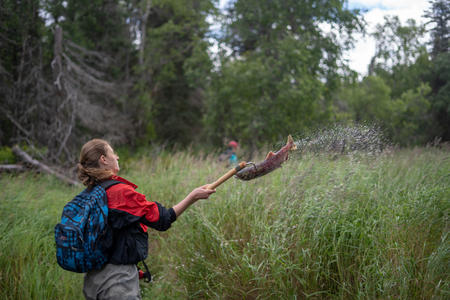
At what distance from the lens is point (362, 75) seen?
44.2 feet

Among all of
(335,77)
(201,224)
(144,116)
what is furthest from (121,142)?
(201,224)

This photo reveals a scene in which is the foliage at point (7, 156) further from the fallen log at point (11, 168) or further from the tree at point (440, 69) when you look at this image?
the tree at point (440, 69)

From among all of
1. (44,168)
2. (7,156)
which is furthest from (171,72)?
(44,168)

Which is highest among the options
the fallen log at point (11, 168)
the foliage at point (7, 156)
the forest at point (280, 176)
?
the forest at point (280, 176)

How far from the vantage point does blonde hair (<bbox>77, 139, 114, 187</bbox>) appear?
2.39 m

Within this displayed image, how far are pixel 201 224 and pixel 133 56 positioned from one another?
18.1 m

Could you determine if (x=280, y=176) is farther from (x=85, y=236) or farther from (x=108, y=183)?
(x=85, y=236)

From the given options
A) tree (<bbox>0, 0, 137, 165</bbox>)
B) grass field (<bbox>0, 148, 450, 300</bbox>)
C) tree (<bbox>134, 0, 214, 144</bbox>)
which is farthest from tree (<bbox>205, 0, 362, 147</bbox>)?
grass field (<bbox>0, 148, 450, 300</bbox>)

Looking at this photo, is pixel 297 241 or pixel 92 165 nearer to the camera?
Result: pixel 92 165

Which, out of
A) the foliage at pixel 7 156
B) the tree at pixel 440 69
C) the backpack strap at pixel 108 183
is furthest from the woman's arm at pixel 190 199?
the foliage at pixel 7 156

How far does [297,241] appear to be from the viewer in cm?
333

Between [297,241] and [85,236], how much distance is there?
6.57ft

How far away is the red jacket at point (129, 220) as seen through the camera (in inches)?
89.5

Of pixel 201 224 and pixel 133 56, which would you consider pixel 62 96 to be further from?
pixel 133 56
